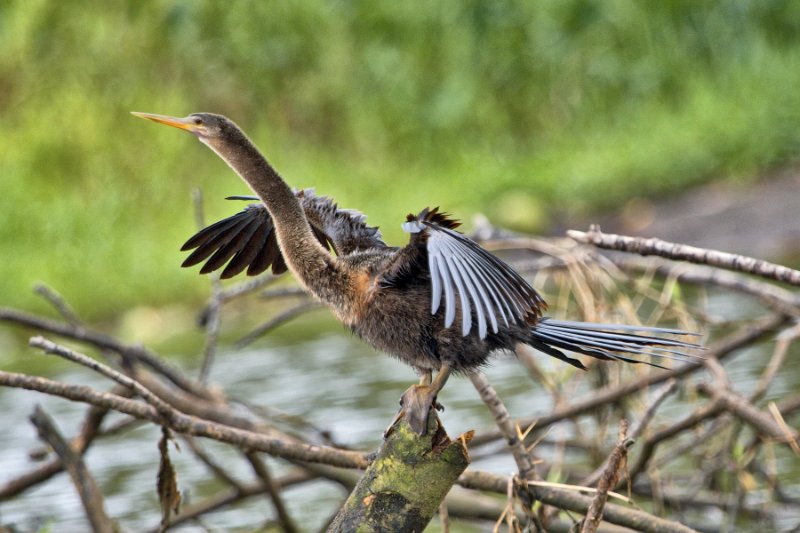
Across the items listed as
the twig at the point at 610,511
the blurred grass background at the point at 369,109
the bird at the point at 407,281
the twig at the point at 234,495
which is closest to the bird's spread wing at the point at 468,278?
the bird at the point at 407,281

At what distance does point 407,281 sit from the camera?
2363 millimetres

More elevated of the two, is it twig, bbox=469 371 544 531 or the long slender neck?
the long slender neck

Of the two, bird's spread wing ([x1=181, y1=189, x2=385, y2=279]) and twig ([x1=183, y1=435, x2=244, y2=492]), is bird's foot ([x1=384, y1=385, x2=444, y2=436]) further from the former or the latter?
twig ([x1=183, y1=435, x2=244, y2=492])

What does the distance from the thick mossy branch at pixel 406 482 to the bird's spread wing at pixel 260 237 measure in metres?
0.51

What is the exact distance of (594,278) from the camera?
3771mm

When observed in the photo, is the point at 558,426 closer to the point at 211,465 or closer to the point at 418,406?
the point at 211,465

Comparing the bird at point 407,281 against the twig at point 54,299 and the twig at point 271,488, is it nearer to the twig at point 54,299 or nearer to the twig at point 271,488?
the twig at point 271,488

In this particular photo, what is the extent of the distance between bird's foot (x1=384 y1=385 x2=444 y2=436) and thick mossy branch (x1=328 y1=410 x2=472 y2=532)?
1cm

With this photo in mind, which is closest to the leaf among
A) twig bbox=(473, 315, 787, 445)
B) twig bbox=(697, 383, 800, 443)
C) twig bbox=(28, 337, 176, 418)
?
twig bbox=(28, 337, 176, 418)

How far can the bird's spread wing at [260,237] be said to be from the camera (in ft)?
8.67

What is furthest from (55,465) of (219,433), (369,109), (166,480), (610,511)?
(369,109)

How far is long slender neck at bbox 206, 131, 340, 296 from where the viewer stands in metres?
2.51

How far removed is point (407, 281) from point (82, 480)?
132cm

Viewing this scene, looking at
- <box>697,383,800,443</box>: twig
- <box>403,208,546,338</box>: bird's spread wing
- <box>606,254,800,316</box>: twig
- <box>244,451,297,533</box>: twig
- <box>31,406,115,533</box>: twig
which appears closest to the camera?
<box>403,208,546,338</box>: bird's spread wing
